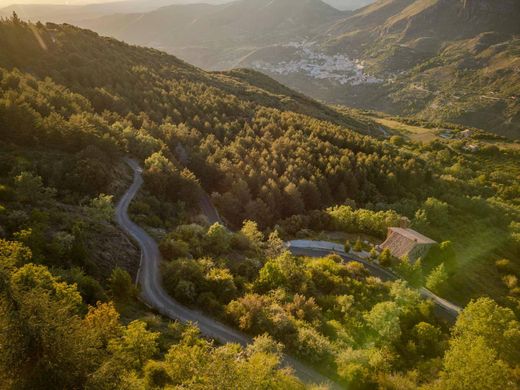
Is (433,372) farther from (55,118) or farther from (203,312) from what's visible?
(55,118)

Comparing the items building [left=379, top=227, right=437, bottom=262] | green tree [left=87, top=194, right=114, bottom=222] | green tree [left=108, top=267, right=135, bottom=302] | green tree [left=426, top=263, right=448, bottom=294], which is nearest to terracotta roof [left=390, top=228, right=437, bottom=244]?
building [left=379, top=227, right=437, bottom=262]

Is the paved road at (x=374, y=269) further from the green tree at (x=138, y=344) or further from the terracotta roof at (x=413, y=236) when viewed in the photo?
the green tree at (x=138, y=344)

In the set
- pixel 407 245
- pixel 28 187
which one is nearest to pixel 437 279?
pixel 407 245

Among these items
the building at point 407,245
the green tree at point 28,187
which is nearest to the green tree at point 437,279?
the building at point 407,245

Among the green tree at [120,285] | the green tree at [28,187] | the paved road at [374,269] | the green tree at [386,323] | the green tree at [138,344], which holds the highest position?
the green tree at [28,187]

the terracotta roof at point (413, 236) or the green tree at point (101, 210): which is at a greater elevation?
the green tree at point (101, 210)

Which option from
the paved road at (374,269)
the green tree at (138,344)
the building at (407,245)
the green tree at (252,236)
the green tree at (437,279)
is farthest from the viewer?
the building at (407,245)

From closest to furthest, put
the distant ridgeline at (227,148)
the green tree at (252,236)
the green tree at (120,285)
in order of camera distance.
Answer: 1. the green tree at (120,285)
2. the green tree at (252,236)
3. the distant ridgeline at (227,148)

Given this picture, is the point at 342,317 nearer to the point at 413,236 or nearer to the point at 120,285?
the point at 120,285

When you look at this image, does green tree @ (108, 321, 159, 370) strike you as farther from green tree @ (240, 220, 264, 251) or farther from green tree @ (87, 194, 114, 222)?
green tree @ (240, 220, 264, 251)
